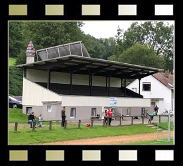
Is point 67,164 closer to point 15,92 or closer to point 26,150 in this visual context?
point 26,150

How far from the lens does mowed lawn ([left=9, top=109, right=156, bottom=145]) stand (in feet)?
82.9

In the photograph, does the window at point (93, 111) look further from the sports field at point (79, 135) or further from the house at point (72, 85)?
the sports field at point (79, 135)

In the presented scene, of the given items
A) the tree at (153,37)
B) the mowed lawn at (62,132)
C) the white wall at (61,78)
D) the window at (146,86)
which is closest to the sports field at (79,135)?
the mowed lawn at (62,132)

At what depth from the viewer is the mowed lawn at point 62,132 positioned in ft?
82.9

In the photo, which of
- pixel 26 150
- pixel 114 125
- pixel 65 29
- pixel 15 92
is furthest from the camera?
pixel 65 29

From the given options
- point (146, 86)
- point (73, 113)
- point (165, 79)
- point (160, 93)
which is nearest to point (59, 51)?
point (73, 113)

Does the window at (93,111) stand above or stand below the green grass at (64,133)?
above

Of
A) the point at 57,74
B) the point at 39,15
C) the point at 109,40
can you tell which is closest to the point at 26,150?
the point at 39,15

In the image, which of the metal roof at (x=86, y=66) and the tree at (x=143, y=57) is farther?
the tree at (x=143, y=57)

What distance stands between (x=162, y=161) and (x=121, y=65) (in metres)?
35.4

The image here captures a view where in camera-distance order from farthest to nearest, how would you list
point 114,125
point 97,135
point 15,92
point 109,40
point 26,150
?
point 109,40, point 15,92, point 114,125, point 97,135, point 26,150

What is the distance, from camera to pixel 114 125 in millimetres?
35031

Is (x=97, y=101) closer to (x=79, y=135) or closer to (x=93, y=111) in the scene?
(x=93, y=111)
